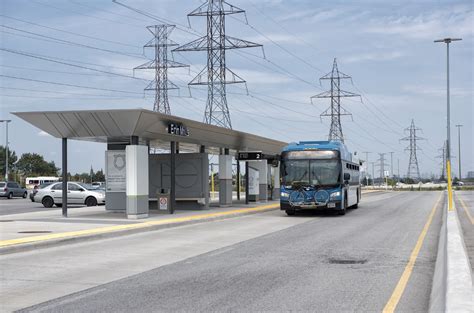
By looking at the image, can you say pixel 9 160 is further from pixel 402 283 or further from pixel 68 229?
pixel 402 283

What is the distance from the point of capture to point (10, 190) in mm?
54250

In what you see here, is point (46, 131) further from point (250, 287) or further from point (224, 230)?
point (250, 287)

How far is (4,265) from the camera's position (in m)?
11.9

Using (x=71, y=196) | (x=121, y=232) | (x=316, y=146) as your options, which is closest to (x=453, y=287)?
(x=121, y=232)

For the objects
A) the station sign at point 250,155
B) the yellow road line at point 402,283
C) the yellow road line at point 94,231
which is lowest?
the yellow road line at point 402,283

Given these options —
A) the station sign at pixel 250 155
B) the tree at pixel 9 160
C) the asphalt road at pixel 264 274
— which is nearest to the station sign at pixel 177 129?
the asphalt road at pixel 264 274

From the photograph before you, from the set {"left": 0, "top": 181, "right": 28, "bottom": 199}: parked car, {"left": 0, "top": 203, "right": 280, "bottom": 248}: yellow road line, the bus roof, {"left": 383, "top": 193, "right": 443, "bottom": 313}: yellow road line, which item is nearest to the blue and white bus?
the bus roof

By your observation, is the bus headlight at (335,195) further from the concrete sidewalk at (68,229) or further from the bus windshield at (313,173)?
the concrete sidewalk at (68,229)

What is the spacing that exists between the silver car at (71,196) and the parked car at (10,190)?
2017 centimetres

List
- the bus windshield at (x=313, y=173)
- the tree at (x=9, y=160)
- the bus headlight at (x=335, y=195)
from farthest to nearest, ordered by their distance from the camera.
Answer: the tree at (x=9, y=160) → the bus windshield at (x=313, y=173) → the bus headlight at (x=335, y=195)

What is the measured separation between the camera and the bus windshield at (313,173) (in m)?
26.0

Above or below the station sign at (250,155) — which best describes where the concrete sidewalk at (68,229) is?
below

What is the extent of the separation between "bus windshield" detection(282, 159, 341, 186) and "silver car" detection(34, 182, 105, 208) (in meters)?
13.3

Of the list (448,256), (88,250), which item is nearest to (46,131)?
(88,250)
